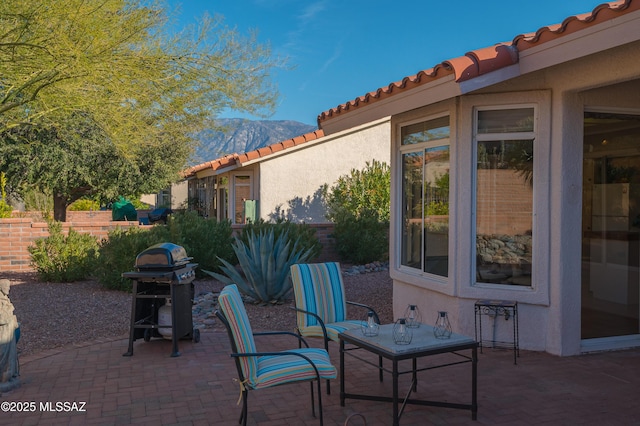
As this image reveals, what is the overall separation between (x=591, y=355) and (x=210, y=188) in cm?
1977

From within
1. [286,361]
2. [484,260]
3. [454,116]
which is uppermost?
[454,116]

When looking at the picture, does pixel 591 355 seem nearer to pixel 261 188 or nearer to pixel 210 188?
pixel 261 188

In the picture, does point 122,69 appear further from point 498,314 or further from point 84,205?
point 84,205

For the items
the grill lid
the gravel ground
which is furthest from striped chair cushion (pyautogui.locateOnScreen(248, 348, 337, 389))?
the gravel ground

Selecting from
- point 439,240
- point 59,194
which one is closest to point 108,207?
point 59,194

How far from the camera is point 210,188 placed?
958 inches

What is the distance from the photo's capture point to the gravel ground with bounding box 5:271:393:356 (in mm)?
7189

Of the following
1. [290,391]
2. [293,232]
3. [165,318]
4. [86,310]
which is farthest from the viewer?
[293,232]

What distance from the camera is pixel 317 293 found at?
233 inches

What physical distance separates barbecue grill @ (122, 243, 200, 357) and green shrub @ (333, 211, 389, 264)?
6.92 meters

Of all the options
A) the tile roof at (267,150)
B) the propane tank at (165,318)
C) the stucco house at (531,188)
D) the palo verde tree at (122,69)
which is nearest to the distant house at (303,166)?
the tile roof at (267,150)

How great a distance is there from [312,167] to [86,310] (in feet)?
34.4

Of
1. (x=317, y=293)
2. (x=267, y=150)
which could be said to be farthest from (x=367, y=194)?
(x=317, y=293)

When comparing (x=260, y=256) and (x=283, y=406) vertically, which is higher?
(x=260, y=256)
